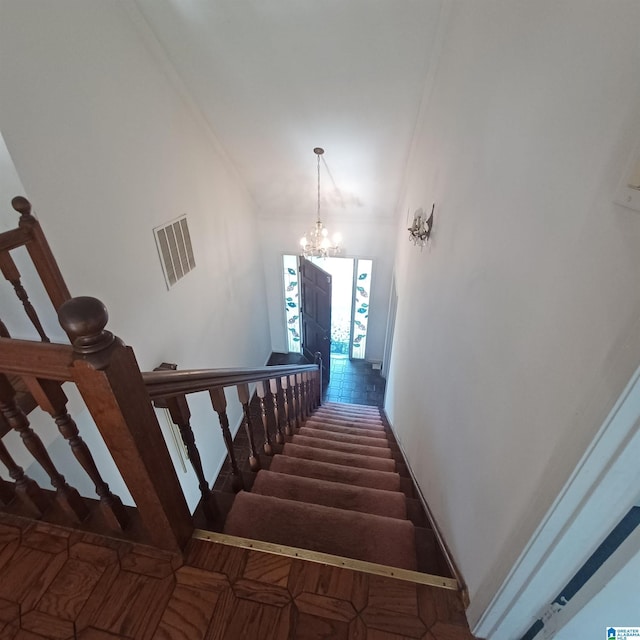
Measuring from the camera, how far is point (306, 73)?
267 cm

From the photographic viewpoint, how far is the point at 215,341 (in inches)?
150

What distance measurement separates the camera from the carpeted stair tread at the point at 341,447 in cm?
270

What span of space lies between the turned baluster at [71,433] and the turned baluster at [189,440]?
25cm

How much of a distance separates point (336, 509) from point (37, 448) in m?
1.14

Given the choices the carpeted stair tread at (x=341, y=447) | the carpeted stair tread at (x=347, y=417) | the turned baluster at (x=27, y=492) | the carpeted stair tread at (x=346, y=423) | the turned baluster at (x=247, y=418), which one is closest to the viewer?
the turned baluster at (x=27, y=492)

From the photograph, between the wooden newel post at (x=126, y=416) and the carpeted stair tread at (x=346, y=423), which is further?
the carpeted stair tread at (x=346, y=423)

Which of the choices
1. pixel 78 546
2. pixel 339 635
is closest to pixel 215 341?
pixel 78 546

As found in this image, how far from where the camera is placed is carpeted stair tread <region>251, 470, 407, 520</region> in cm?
174

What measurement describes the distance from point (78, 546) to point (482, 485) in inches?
52.1

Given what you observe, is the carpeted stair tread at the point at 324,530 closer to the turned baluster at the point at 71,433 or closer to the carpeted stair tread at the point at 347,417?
the turned baluster at the point at 71,433

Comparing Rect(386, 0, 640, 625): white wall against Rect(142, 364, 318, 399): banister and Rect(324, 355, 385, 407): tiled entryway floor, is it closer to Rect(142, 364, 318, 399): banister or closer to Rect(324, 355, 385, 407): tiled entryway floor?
Rect(142, 364, 318, 399): banister

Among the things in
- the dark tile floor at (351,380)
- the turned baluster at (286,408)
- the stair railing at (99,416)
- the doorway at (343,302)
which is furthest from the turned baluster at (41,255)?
the dark tile floor at (351,380)

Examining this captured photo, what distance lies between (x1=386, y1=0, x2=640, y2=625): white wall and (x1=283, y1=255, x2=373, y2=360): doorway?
3.73 metres

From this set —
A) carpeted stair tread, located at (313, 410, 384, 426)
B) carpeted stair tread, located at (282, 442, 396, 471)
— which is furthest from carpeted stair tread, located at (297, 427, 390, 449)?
carpeted stair tread, located at (313, 410, 384, 426)
